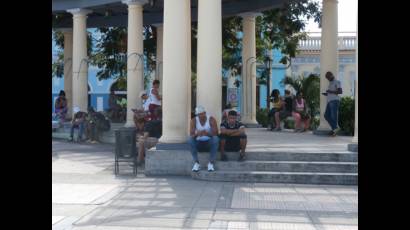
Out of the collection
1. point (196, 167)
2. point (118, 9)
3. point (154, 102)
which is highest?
point (118, 9)

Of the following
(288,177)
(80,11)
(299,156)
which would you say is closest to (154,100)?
(299,156)

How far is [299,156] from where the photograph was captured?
10812 mm

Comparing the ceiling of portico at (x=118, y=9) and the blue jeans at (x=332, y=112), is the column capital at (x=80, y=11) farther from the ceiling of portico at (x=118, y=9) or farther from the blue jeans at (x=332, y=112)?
the blue jeans at (x=332, y=112)

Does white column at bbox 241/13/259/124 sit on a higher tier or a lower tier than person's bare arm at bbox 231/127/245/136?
higher

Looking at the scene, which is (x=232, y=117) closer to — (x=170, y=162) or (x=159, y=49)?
(x=170, y=162)

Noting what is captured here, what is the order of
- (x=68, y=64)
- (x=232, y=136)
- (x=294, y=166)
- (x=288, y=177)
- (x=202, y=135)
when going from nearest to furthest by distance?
1. (x=288, y=177)
2. (x=294, y=166)
3. (x=202, y=135)
4. (x=232, y=136)
5. (x=68, y=64)

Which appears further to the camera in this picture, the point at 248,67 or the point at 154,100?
the point at 248,67

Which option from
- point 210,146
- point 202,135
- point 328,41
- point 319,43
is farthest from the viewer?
point 319,43

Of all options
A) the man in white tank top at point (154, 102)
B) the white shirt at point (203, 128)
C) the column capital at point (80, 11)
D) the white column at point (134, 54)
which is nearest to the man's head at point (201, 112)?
the white shirt at point (203, 128)

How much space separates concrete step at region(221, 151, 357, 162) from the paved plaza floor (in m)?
0.99

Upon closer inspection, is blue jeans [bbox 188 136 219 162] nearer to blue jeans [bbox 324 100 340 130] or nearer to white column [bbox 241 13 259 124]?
blue jeans [bbox 324 100 340 130]

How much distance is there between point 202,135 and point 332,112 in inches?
198

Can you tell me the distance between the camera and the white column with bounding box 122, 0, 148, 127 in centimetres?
1678

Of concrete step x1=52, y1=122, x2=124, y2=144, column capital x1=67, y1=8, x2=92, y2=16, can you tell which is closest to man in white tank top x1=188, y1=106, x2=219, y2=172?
concrete step x1=52, y1=122, x2=124, y2=144
